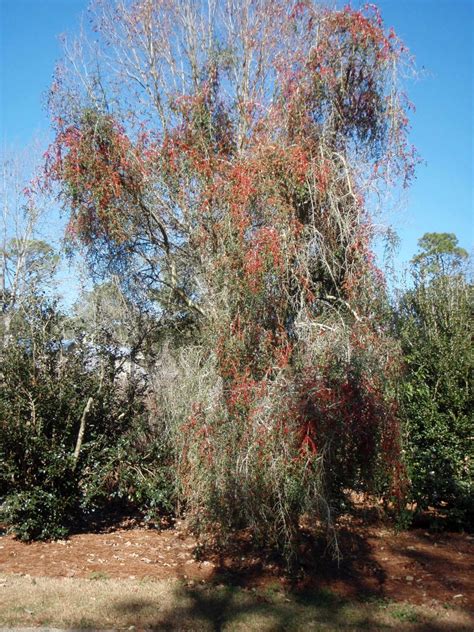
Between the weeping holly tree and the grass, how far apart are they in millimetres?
673

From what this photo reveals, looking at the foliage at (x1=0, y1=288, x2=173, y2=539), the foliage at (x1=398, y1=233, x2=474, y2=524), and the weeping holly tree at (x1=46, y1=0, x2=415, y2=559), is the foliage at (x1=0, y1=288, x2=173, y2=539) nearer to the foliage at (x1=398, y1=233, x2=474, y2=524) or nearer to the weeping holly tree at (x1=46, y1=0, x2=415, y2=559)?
the weeping holly tree at (x1=46, y1=0, x2=415, y2=559)

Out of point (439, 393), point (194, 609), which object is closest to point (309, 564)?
point (194, 609)

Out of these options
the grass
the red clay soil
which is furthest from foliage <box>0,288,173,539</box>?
the grass

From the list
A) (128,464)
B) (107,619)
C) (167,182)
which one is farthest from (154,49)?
(107,619)

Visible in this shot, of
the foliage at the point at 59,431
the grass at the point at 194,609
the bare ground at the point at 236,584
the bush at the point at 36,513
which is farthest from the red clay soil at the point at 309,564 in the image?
the foliage at the point at 59,431

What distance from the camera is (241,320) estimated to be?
704cm

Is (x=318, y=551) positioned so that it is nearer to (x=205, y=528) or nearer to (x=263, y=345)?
(x=205, y=528)

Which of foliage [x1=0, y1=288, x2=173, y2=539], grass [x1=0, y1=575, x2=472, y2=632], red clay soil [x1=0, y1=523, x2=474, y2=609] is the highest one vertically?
foliage [x1=0, y1=288, x2=173, y2=539]

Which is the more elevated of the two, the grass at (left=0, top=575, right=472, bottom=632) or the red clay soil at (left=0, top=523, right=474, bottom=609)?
the red clay soil at (left=0, top=523, right=474, bottom=609)

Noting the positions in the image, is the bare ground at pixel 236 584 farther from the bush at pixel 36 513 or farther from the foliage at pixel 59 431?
the foliage at pixel 59 431

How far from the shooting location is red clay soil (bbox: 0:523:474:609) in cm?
671

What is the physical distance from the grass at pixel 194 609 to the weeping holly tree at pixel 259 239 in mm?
673

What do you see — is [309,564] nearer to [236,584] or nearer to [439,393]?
[236,584]

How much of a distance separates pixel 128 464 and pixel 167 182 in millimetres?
3851
